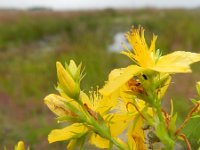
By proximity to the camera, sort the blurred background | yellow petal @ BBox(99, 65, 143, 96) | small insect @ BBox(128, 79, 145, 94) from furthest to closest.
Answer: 1. the blurred background
2. small insect @ BBox(128, 79, 145, 94)
3. yellow petal @ BBox(99, 65, 143, 96)

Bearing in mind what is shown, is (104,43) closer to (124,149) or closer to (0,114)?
(0,114)

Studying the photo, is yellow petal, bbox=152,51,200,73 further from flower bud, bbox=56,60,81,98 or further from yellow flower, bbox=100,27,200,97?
flower bud, bbox=56,60,81,98

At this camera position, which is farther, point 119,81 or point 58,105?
point 58,105

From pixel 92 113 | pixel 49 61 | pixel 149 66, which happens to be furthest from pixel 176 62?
pixel 49 61

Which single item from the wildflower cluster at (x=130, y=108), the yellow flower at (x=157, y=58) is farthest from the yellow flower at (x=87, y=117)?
the yellow flower at (x=157, y=58)

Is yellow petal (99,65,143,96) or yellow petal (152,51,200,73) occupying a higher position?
yellow petal (152,51,200,73)

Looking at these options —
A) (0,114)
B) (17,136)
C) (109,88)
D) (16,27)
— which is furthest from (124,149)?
(16,27)

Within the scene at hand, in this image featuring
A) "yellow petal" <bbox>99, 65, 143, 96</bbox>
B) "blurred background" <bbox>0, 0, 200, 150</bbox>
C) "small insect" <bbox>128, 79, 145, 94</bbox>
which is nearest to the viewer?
"yellow petal" <bbox>99, 65, 143, 96</bbox>

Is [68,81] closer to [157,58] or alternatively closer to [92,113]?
[92,113]

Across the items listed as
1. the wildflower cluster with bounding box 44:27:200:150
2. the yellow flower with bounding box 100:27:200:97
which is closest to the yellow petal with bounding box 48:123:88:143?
the wildflower cluster with bounding box 44:27:200:150
